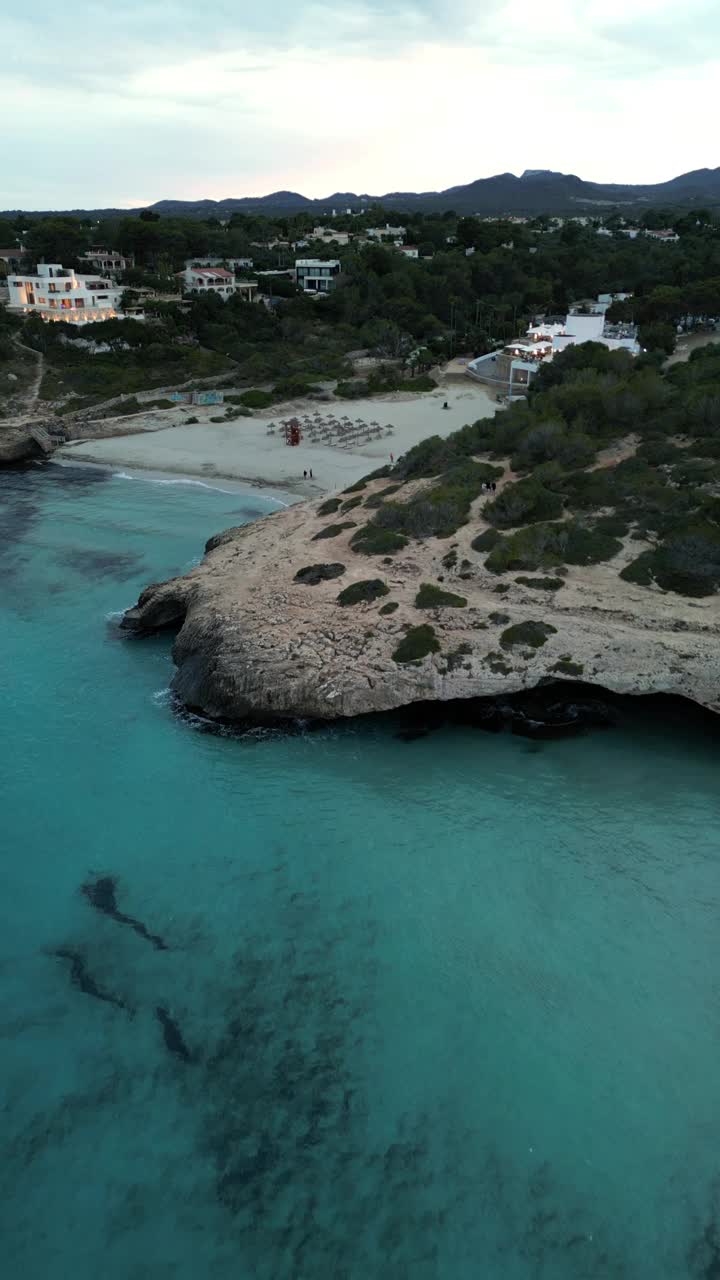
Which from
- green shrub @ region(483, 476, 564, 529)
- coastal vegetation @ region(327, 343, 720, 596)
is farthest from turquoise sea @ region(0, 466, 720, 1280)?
green shrub @ region(483, 476, 564, 529)

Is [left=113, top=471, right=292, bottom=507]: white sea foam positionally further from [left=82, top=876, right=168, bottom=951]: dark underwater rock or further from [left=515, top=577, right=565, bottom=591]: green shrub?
[left=82, top=876, right=168, bottom=951]: dark underwater rock

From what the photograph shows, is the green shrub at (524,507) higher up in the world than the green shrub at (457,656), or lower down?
higher up

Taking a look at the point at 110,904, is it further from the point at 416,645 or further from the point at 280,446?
the point at 280,446

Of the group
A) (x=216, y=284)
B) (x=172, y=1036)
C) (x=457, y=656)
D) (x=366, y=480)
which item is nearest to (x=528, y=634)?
(x=457, y=656)

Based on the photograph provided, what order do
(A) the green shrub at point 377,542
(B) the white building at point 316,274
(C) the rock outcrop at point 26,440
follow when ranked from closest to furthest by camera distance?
1. (A) the green shrub at point 377,542
2. (C) the rock outcrop at point 26,440
3. (B) the white building at point 316,274

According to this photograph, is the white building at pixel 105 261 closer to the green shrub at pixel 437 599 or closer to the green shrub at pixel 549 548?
the green shrub at pixel 549 548

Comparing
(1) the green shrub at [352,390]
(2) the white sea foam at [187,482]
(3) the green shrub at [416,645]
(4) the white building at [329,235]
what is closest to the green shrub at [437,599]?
(3) the green shrub at [416,645]
